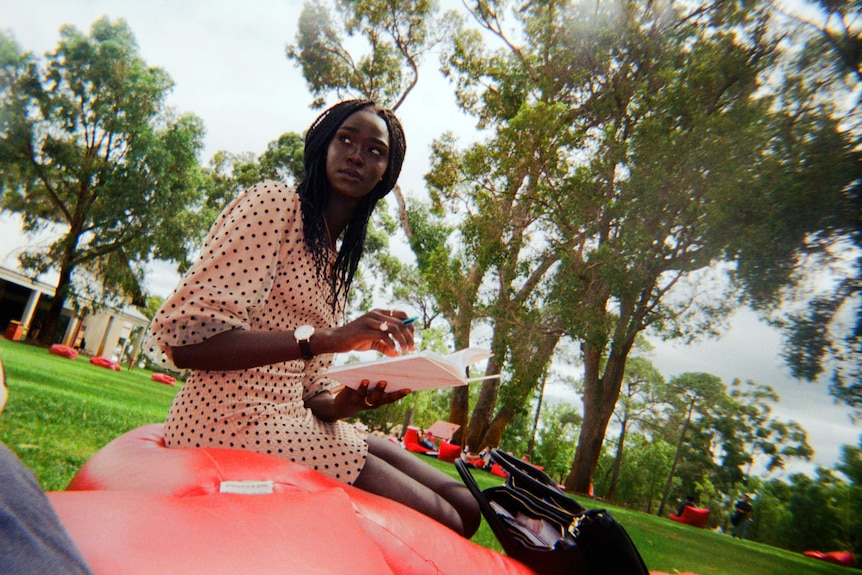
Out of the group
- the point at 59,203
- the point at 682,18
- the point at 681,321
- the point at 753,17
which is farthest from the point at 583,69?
the point at 59,203

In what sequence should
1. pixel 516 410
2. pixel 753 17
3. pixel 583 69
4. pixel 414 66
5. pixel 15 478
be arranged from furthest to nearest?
pixel 414 66
pixel 516 410
pixel 583 69
pixel 753 17
pixel 15 478

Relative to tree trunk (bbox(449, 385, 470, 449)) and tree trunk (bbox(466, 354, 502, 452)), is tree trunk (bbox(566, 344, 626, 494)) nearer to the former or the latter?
tree trunk (bbox(466, 354, 502, 452))

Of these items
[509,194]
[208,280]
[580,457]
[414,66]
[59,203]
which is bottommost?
[580,457]

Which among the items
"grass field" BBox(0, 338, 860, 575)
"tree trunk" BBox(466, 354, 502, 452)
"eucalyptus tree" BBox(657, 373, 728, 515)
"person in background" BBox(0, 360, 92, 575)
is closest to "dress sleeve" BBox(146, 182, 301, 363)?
"person in background" BBox(0, 360, 92, 575)

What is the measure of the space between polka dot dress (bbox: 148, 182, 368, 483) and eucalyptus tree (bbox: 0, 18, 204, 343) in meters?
16.6

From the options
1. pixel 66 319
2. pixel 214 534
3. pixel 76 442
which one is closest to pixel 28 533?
pixel 214 534

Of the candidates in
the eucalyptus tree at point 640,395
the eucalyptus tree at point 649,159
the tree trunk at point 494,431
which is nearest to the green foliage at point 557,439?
the eucalyptus tree at point 640,395

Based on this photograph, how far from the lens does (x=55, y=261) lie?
16.4 meters

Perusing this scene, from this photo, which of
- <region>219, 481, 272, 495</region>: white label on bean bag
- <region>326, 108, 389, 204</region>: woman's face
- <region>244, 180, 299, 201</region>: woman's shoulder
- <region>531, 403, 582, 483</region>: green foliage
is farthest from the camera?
<region>531, 403, 582, 483</region>: green foliage

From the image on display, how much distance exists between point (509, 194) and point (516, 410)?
6.33 meters

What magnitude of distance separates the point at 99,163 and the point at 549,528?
1883 cm

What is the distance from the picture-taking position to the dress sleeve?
127 cm

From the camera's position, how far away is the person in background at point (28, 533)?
480mm

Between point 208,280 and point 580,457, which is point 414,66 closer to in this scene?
point 580,457
